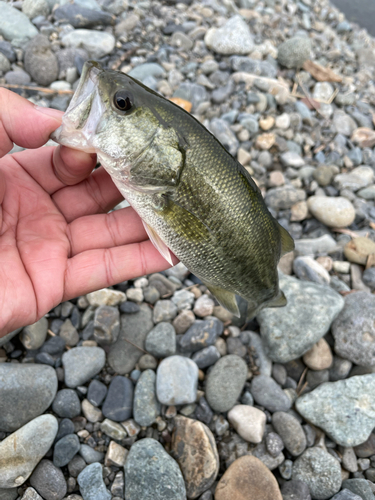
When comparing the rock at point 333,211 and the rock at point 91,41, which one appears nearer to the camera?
the rock at point 333,211

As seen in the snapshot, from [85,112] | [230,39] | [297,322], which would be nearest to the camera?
[85,112]

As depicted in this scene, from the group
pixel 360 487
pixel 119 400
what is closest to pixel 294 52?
pixel 119 400

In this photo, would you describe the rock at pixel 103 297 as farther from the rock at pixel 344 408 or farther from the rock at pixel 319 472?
the rock at pixel 319 472

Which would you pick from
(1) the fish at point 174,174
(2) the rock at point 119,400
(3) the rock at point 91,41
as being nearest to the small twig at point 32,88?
(3) the rock at point 91,41

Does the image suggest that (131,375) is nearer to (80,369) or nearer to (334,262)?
(80,369)

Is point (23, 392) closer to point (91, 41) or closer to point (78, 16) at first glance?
point (91, 41)

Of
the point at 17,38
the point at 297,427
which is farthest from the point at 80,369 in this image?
the point at 17,38

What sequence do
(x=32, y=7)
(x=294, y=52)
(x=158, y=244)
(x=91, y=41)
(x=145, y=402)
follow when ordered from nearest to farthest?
(x=158, y=244) → (x=145, y=402) → (x=91, y=41) → (x=32, y=7) → (x=294, y=52)

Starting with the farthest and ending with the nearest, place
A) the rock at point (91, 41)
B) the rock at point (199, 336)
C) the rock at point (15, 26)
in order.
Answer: the rock at point (91, 41)
the rock at point (15, 26)
the rock at point (199, 336)

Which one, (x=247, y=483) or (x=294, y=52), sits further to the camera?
(x=294, y=52)
